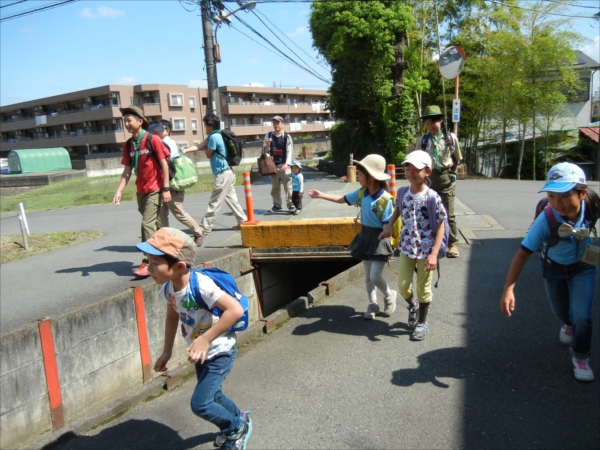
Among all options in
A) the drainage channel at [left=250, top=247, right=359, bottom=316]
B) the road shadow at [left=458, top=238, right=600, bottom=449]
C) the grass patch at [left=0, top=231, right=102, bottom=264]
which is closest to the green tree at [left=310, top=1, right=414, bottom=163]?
the drainage channel at [left=250, top=247, right=359, bottom=316]

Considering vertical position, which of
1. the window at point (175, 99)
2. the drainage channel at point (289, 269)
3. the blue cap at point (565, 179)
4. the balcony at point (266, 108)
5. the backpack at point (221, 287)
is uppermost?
the window at point (175, 99)

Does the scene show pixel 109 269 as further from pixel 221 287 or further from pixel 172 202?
pixel 221 287

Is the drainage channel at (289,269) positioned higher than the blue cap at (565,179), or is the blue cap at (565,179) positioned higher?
the blue cap at (565,179)

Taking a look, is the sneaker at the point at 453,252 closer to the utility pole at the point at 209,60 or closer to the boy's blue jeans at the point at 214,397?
the boy's blue jeans at the point at 214,397

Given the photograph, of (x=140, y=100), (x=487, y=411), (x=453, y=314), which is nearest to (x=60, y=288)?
(x=453, y=314)

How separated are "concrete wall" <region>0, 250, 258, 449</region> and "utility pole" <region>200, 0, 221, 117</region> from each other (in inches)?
347

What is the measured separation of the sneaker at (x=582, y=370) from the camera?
139 inches

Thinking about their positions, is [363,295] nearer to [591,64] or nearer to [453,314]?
[453,314]

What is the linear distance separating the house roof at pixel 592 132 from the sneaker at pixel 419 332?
21.0 m

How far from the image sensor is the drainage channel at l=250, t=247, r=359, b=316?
727 centimetres

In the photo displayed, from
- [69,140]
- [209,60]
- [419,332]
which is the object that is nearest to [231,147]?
[419,332]

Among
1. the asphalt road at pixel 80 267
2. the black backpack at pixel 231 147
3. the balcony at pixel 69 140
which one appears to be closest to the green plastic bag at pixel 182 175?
the black backpack at pixel 231 147

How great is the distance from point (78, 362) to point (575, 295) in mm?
4703

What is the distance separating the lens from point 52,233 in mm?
10305
